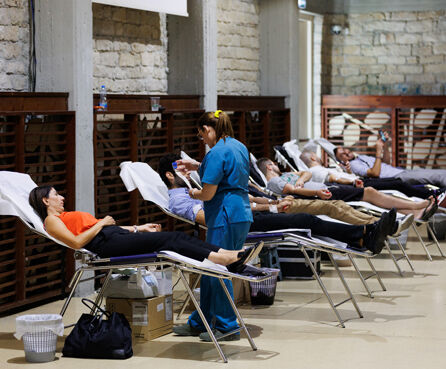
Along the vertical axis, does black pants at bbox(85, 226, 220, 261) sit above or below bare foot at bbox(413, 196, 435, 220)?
above

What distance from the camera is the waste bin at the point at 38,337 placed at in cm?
541

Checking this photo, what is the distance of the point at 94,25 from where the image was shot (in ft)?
28.2

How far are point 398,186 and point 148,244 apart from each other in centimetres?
486

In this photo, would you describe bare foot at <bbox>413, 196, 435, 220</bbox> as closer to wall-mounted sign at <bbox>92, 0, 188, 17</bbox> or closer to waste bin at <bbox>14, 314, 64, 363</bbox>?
wall-mounted sign at <bbox>92, 0, 188, 17</bbox>

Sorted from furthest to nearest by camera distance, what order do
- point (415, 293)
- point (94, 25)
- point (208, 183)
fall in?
point (94, 25), point (415, 293), point (208, 183)

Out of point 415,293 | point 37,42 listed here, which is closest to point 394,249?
point 415,293

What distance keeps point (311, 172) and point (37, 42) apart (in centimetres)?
371

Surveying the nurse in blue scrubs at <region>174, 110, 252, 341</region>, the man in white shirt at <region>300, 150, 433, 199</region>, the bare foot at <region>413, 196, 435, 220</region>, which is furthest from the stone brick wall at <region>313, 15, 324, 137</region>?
the nurse in blue scrubs at <region>174, 110, 252, 341</region>

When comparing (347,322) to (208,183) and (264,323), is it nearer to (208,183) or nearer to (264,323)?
(264,323)

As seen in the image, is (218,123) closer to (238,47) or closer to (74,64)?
(74,64)

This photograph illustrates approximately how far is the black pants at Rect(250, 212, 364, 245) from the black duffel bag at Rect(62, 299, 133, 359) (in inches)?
76.2

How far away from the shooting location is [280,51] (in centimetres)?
1219

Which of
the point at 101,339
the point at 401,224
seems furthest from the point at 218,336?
the point at 401,224

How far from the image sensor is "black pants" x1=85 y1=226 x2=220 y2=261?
562 centimetres
